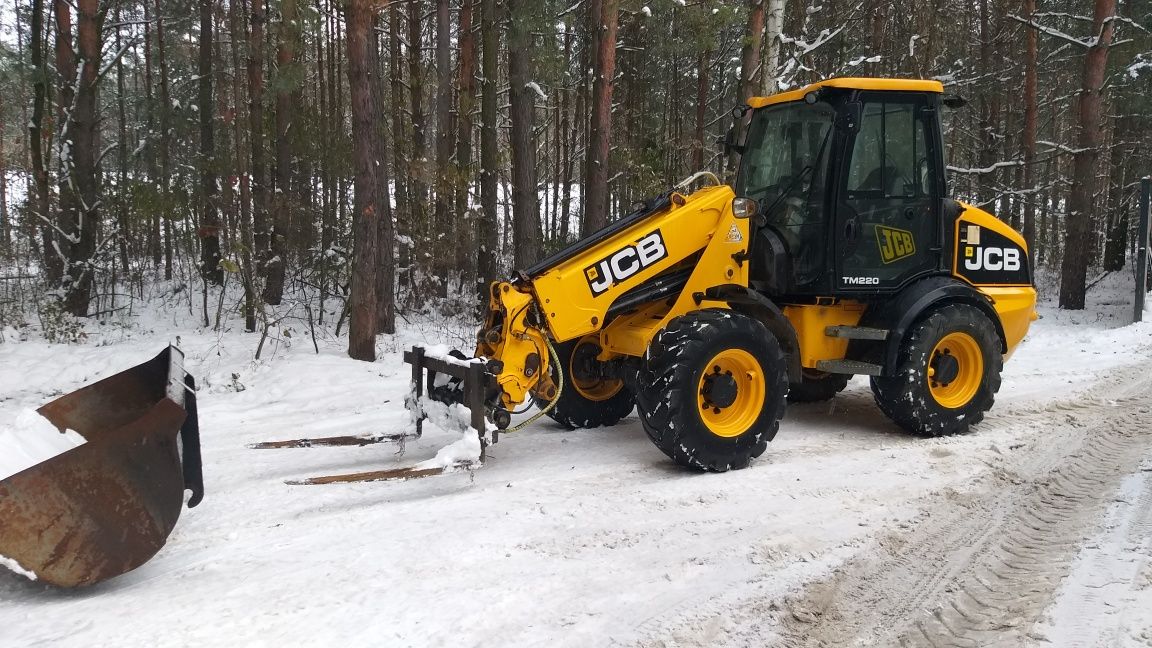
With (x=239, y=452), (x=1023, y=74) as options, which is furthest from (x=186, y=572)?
(x=1023, y=74)

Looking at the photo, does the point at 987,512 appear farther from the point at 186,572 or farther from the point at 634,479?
the point at 186,572

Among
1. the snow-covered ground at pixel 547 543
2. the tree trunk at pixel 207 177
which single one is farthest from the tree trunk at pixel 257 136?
the snow-covered ground at pixel 547 543

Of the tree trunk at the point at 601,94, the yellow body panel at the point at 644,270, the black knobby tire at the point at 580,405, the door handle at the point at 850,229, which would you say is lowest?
the black knobby tire at the point at 580,405

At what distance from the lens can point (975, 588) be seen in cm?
339

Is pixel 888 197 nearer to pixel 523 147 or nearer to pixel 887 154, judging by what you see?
pixel 887 154

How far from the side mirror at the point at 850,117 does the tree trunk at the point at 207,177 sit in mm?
9974

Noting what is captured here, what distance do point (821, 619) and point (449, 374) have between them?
8.57 feet

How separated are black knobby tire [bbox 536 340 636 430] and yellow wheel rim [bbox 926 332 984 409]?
235 centimetres

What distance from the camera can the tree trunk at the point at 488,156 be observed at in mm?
13117

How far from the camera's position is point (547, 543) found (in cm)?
375

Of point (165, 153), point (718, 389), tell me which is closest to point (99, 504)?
point (718, 389)

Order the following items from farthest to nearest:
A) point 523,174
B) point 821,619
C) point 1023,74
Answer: point 1023,74, point 523,174, point 821,619

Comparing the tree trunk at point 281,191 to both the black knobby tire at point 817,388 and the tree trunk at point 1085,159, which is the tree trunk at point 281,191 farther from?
the tree trunk at point 1085,159

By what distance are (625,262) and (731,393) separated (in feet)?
3.66
